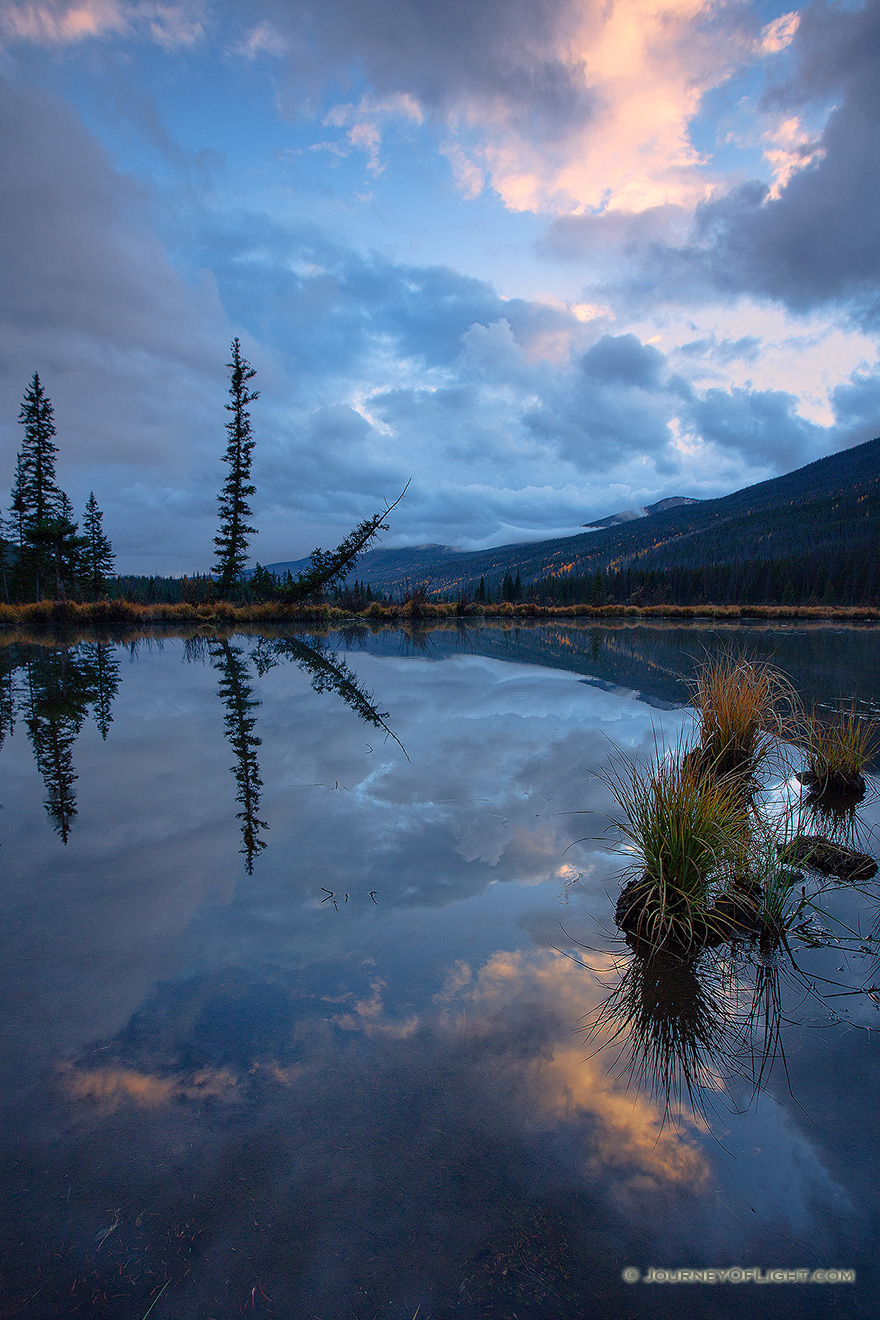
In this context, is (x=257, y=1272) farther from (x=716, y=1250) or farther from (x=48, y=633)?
(x=48, y=633)

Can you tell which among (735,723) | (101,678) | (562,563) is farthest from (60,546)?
(562,563)

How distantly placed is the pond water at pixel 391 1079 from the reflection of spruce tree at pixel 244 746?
41 mm

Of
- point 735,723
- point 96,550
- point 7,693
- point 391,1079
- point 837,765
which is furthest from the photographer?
point 96,550

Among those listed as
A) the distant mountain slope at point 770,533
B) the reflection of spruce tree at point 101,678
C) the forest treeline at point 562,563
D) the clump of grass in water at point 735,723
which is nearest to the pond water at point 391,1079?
the clump of grass in water at point 735,723

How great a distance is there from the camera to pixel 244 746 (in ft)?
19.3

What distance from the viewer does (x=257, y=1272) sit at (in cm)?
128

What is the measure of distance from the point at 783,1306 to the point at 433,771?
408cm

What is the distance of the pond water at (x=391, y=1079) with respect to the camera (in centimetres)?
131

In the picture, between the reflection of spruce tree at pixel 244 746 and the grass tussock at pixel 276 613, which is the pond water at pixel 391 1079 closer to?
the reflection of spruce tree at pixel 244 746

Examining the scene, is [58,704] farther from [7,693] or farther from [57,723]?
[7,693]

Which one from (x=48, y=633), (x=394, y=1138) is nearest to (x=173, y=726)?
(x=394, y=1138)

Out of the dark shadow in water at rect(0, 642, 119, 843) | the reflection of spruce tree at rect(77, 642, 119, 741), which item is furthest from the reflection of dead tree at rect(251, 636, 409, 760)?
the dark shadow in water at rect(0, 642, 119, 843)

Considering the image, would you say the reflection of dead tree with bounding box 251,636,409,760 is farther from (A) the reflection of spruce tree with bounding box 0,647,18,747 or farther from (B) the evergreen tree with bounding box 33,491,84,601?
(B) the evergreen tree with bounding box 33,491,84,601

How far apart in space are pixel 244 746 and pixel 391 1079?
4458 mm
